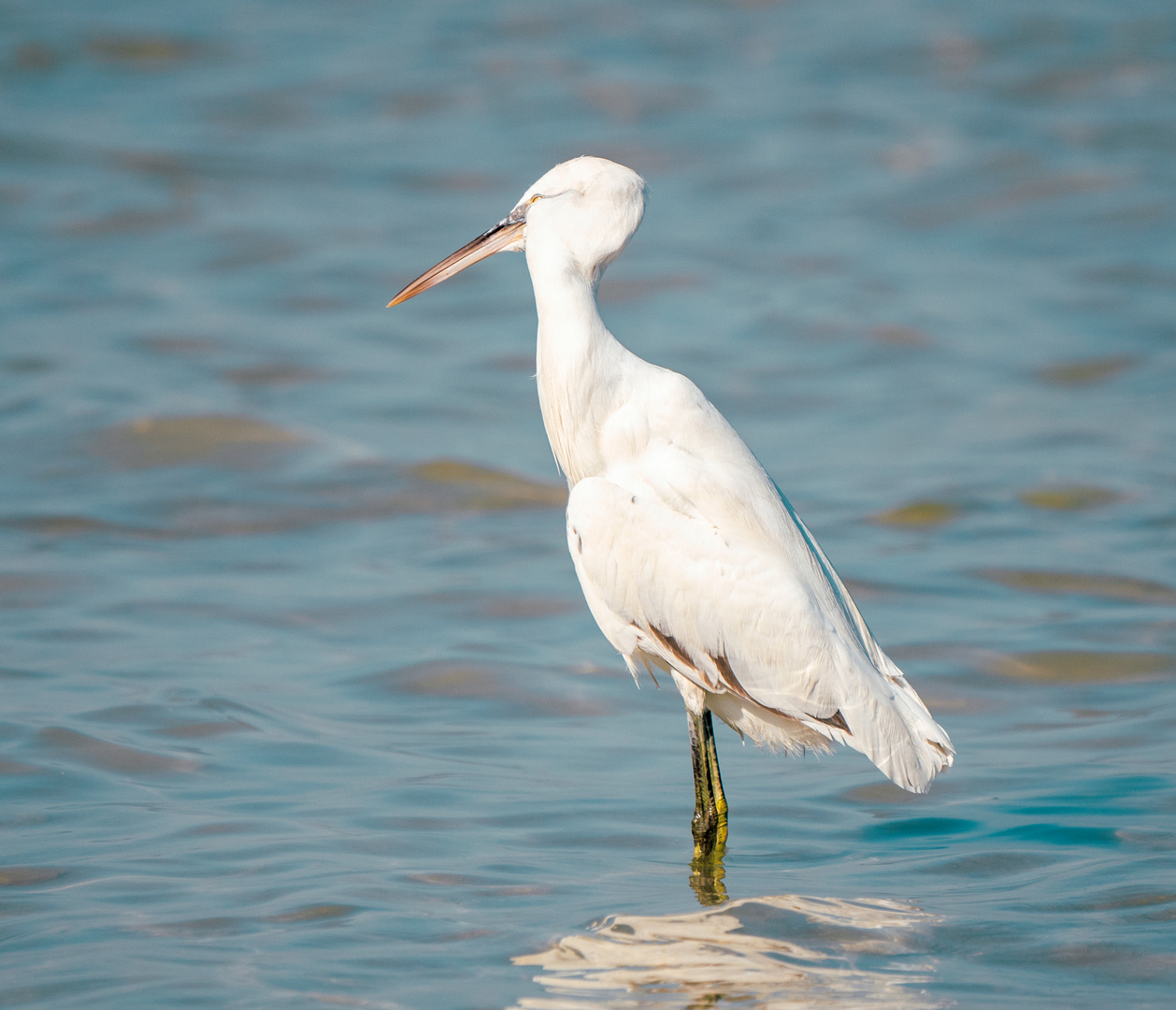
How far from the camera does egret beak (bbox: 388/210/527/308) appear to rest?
5.77 m

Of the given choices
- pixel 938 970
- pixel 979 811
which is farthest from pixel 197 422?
pixel 938 970

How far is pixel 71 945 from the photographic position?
4.64m

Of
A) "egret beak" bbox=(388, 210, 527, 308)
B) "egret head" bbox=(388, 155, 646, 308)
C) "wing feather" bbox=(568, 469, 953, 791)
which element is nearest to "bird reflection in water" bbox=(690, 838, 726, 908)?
"wing feather" bbox=(568, 469, 953, 791)

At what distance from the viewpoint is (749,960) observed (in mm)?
4609

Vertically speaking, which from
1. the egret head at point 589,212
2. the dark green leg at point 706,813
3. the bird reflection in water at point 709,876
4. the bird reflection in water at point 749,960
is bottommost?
the bird reflection in water at point 749,960

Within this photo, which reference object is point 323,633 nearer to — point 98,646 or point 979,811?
point 98,646

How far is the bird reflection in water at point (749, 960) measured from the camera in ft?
14.3

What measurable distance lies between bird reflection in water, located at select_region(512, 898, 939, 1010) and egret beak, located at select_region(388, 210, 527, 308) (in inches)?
105

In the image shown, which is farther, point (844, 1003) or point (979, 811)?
point (979, 811)

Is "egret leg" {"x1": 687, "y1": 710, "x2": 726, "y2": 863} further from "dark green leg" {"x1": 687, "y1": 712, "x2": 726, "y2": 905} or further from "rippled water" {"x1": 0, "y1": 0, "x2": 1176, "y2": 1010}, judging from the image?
"rippled water" {"x1": 0, "y1": 0, "x2": 1176, "y2": 1010}

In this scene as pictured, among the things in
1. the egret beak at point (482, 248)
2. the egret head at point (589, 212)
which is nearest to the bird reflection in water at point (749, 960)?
the egret head at point (589, 212)

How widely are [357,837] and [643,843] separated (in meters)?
1.13

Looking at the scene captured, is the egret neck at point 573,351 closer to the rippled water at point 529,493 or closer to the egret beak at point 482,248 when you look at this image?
the egret beak at point 482,248

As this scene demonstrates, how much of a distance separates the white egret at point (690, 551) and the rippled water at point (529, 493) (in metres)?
0.55
